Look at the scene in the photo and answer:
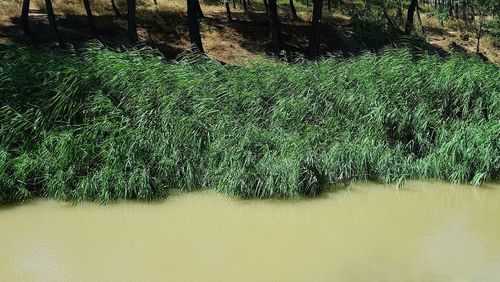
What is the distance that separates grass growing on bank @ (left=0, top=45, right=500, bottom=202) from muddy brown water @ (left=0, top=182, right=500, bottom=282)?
45cm

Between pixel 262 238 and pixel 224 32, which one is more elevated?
pixel 224 32

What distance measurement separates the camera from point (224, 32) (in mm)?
26297

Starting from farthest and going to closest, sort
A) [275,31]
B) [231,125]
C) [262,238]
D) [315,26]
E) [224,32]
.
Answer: [224,32], [275,31], [315,26], [231,125], [262,238]

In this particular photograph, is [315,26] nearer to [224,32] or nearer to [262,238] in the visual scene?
[224,32]

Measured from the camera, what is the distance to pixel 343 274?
6508 millimetres

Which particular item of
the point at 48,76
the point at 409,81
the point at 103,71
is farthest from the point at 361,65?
the point at 48,76

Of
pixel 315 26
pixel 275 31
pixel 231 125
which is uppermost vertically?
pixel 315 26

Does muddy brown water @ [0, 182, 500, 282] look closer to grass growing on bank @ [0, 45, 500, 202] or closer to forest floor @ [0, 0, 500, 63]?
grass growing on bank @ [0, 45, 500, 202]

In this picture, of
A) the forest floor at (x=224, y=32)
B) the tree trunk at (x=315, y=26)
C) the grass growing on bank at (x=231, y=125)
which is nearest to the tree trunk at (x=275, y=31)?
the forest floor at (x=224, y=32)

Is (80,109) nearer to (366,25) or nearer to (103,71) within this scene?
(103,71)

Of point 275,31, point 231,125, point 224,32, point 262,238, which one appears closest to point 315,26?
point 275,31

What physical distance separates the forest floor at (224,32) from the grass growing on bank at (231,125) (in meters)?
11.0

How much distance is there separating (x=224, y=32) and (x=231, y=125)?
16.3 m

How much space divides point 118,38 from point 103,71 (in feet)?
44.4
